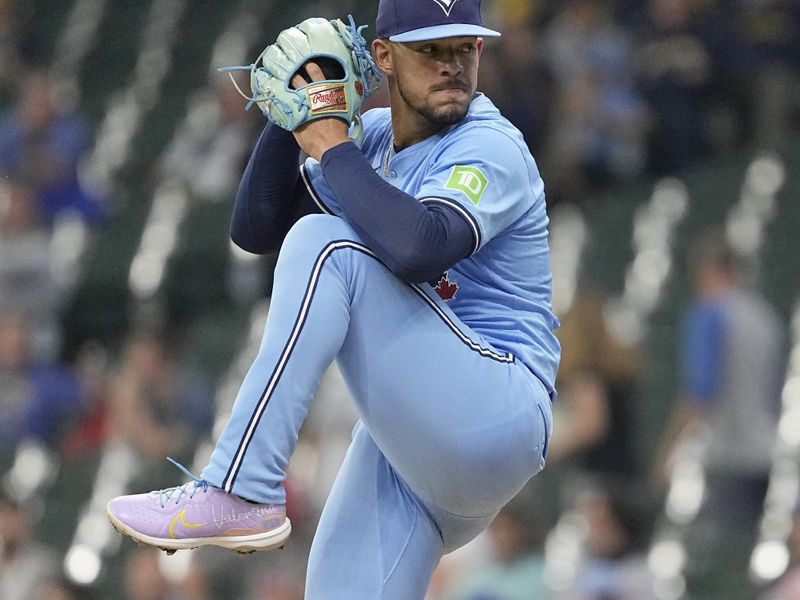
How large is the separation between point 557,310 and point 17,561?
2.67m

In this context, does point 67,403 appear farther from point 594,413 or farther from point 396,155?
point 396,155

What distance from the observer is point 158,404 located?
789 cm

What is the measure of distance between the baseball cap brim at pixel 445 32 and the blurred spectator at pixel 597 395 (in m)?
3.08

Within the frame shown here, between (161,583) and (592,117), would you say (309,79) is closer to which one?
(161,583)

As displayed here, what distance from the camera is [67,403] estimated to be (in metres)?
8.44

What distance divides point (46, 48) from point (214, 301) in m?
3.65

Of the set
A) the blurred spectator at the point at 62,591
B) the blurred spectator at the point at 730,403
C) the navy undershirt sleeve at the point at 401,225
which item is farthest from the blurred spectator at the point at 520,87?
the navy undershirt sleeve at the point at 401,225

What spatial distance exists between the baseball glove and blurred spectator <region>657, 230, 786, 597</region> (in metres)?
3.34

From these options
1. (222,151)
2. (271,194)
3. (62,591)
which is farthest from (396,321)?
(222,151)

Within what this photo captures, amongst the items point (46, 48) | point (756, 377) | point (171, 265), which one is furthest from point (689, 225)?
point (46, 48)

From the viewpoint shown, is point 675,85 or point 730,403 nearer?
point 730,403

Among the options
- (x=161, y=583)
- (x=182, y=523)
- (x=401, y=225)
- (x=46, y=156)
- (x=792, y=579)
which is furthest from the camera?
(x=46, y=156)

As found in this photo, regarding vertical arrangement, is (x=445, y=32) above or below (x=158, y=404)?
above

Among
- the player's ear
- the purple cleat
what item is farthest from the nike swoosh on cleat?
the player's ear
